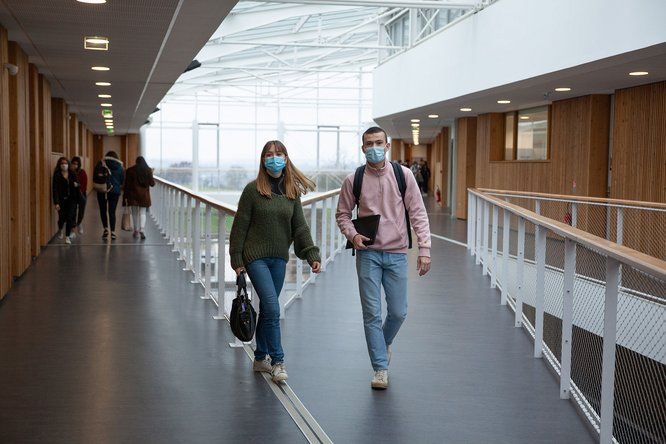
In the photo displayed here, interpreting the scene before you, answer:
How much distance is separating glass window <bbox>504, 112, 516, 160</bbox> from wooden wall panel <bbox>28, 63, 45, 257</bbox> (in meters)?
10.6

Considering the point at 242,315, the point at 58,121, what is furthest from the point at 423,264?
the point at 58,121

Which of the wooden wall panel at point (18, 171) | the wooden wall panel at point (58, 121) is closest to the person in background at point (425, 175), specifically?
the wooden wall panel at point (58, 121)

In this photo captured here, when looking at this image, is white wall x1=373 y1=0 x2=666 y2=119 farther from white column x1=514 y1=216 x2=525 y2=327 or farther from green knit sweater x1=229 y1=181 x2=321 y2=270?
green knit sweater x1=229 y1=181 x2=321 y2=270

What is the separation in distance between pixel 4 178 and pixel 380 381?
4730 mm

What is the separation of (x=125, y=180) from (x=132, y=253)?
2461 millimetres

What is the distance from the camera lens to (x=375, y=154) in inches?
186

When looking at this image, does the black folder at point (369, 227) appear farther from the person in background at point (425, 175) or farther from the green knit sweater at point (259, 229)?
the person in background at point (425, 175)

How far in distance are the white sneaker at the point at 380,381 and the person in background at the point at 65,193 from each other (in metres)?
8.33

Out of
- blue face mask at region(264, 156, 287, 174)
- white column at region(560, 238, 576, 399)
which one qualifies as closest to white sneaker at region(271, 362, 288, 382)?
blue face mask at region(264, 156, 287, 174)

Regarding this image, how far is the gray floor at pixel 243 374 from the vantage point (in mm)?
4051

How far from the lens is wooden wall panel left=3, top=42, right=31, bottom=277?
8734mm

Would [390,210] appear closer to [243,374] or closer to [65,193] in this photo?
[243,374]

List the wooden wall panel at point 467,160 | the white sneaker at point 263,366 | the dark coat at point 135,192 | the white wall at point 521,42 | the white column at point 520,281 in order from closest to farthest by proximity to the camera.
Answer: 1. the white sneaker at point 263,366
2. the white column at point 520,281
3. the white wall at point 521,42
4. the dark coat at point 135,192
5. the wooden wall panel at point 467,160

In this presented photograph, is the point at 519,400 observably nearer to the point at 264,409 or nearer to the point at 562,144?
the point at 264,409
